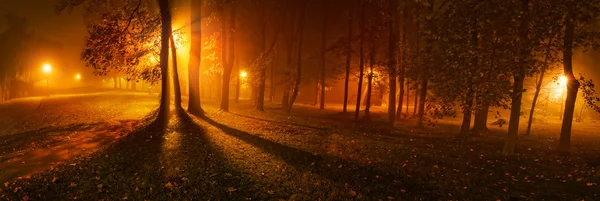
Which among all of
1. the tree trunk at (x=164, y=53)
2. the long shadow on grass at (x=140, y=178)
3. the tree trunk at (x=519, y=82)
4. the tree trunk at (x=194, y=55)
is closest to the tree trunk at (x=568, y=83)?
the tree trunk at (x=519, y=82)

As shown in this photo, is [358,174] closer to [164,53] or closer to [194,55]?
[164,53]

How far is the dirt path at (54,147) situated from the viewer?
9812 millimetres

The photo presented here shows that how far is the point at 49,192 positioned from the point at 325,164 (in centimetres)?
732

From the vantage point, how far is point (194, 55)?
2198cm

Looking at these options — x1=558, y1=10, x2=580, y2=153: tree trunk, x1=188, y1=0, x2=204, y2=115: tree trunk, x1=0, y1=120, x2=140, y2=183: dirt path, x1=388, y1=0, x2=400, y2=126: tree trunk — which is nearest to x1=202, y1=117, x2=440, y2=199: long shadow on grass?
x1=558, y1=10, x2=580, y2=153: tree trunk

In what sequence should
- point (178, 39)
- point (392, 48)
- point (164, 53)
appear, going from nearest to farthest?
point (164, 53), point (392, 48), point (178, 39)

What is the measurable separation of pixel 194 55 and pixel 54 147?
1089cm

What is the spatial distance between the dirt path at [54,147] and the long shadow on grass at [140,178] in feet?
2.97

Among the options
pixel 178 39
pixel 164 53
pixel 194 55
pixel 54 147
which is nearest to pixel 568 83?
pixel 164 53

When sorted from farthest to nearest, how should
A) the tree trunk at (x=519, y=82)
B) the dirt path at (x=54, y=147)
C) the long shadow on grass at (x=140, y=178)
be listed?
the dirt path at (x=54, y=147), the tree trunk at (x=519, y=82), the long shadow on grass at (x=140, y=178)

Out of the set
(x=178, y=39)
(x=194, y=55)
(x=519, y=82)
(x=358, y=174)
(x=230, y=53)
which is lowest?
(x=358, y=174)

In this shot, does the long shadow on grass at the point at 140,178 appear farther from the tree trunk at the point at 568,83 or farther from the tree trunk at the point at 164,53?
the tree trunk at the point at 568,83

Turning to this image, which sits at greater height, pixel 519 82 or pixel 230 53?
pixel 230 53

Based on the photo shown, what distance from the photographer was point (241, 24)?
125ft
